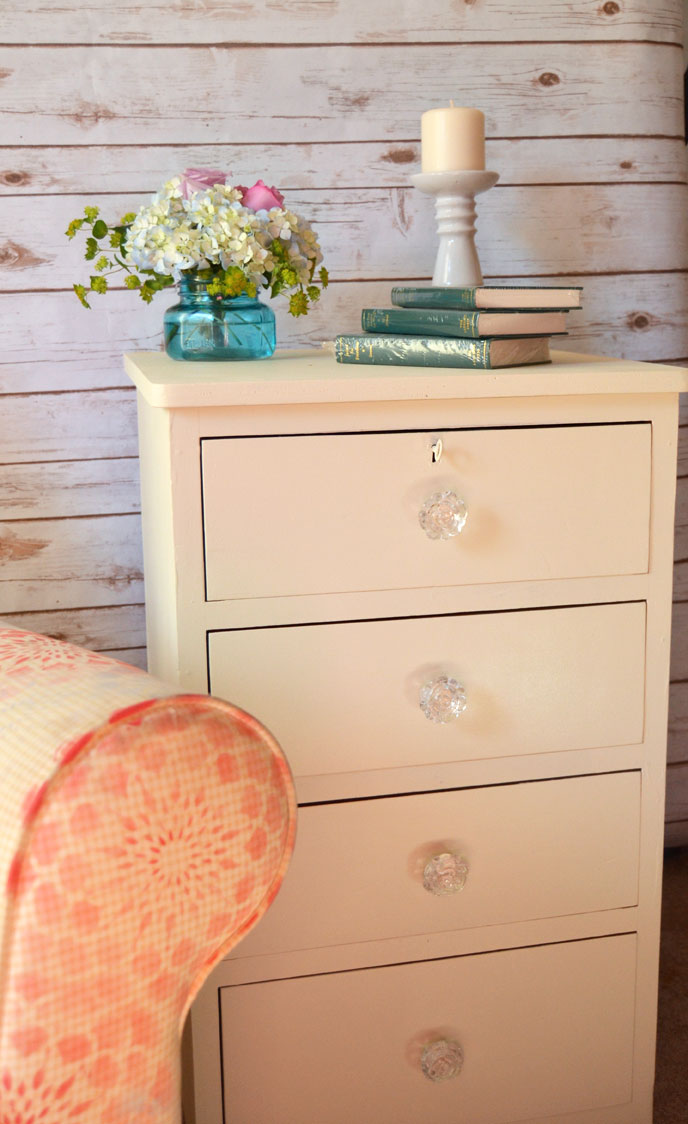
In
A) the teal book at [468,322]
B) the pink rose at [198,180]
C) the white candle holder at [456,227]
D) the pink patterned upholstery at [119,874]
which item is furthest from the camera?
the white candle holder at [456,227]

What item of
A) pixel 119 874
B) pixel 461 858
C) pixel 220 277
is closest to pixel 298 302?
pixel 220 277

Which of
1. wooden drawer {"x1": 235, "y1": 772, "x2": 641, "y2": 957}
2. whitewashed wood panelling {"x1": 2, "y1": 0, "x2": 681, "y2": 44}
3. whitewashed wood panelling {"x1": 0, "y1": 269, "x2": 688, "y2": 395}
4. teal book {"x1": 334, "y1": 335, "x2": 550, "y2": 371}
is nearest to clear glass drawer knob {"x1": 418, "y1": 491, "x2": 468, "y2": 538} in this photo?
teal book {"x1": 334, "y1": 335, "x2": 550, "y2": 371}

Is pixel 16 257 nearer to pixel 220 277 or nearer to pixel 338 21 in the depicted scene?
pixel 220 277

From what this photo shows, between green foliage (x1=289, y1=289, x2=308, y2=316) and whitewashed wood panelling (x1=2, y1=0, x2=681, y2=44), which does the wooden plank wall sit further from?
green foliage (x1=289, y1=289, x2=308, y2=316)

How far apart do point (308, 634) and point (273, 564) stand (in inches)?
3.1

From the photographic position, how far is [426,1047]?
112 cm

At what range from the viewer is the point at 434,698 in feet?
3.43

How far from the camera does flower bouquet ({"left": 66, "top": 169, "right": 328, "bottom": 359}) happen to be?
3.68ft

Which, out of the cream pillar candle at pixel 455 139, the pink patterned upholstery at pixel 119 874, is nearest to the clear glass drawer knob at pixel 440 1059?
the pink patterned upholstery at pixel 119 874

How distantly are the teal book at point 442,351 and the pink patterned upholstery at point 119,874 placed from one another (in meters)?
0.51

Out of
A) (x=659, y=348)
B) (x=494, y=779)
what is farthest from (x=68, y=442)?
(x=659, y=348)

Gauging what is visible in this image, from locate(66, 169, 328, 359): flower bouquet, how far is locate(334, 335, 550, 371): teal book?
0.12 m

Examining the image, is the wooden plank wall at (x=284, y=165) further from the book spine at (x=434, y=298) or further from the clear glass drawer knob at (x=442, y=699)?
the clear glass drawer knob at (x=442, y=699)

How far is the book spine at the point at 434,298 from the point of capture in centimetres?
109
